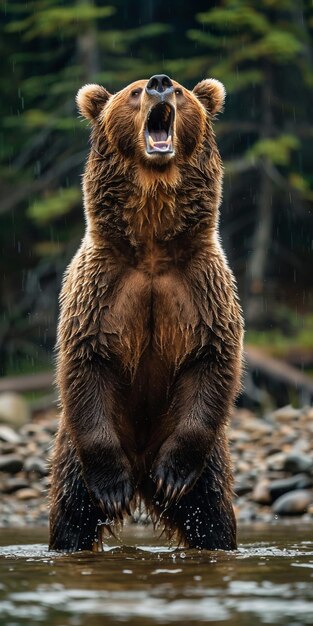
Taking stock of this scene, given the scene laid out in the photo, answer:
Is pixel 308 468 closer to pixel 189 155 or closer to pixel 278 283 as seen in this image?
pixel 189 155

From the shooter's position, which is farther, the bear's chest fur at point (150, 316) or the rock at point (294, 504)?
the rock at point (294, 504)

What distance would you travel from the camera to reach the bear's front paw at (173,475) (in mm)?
5043

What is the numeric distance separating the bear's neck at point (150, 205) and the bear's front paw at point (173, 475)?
98cm

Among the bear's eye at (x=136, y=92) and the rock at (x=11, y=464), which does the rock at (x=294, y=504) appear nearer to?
the rock at (x=11, y=464)

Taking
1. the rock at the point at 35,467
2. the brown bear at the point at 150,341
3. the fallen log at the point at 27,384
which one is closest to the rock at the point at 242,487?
the rock at the point at 35,467

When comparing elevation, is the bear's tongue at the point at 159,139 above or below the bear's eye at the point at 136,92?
below

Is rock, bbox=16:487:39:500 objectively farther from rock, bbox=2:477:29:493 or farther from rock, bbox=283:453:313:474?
rock, bbox=283:453:313:474

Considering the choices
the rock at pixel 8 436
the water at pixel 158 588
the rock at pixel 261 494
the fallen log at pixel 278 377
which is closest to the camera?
the water at pixel 158 588

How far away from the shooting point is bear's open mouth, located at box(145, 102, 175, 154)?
17.0ft

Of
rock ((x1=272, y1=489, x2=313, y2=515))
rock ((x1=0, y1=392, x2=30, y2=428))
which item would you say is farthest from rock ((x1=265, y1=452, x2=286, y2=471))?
rock ((x1=0, y1=392, x2=30, y2=428))

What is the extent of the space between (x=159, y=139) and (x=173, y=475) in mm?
1583

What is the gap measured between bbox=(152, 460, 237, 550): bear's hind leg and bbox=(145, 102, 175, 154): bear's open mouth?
1.49 meters

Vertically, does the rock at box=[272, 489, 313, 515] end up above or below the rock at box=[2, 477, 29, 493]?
below

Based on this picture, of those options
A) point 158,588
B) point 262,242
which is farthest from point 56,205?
point 158,588
